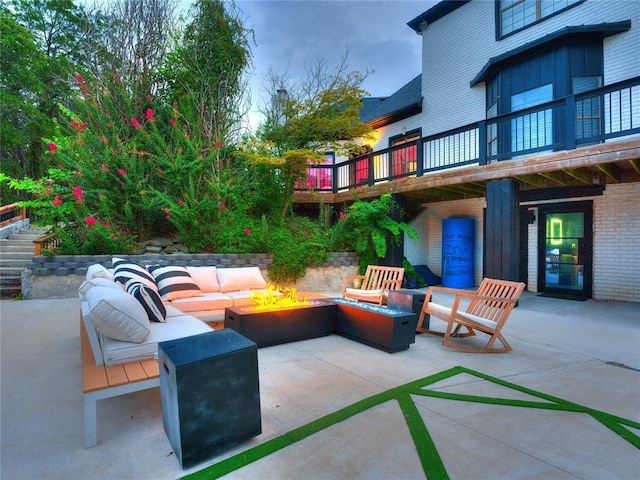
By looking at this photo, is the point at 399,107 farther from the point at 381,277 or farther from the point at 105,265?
the point at 105,265

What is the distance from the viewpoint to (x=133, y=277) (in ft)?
13.6

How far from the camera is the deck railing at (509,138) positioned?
5.90 metres

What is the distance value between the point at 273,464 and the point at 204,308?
310 centimetres

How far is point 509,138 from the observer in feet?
25.6

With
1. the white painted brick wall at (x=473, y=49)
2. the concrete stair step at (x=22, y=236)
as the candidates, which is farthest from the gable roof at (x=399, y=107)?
the concrete stair step at (x=22, y=236)

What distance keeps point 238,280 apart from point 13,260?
6.52 metres

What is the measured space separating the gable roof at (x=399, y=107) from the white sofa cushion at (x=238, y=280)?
715cm

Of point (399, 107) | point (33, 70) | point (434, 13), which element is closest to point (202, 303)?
point (399, 107)

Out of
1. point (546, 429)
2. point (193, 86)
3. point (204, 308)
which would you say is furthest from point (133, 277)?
point (193, 86)

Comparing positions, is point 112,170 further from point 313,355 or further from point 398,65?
point 398,65

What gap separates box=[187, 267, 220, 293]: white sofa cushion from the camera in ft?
17.9

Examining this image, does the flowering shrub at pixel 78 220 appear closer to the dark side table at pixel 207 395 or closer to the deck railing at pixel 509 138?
the deck railing at pixel 509 138

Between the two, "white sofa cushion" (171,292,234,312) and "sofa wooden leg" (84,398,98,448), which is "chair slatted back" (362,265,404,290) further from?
"sofa wooden leg" (84,398,98,448)

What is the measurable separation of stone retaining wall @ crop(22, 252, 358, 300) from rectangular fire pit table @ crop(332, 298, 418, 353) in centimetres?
408
